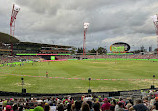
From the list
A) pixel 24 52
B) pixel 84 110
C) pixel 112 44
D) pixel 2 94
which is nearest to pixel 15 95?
pixel 2 94

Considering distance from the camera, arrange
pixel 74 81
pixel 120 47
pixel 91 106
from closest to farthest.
Answer: pixel 91 106
pixel 74 81
pixel 120 47

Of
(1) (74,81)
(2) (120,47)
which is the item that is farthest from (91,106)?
(2) (120,47)

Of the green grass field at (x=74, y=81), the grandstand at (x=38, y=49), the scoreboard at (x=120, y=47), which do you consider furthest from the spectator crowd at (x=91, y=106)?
the scoreboard at (x=120, y=47)

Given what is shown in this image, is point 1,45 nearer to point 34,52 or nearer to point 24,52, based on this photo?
point 24,52

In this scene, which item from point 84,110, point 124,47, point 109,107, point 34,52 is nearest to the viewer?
point 84,110

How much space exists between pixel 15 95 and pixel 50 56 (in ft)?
384

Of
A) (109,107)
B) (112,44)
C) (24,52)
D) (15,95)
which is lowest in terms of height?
(15,95)

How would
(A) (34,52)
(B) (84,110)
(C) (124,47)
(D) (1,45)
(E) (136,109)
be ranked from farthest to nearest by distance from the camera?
(C) (124,47), (A) (34,52), (D) (1,45), (E) (136,109), (B) (84,110)

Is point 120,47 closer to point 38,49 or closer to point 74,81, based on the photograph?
point 38,49

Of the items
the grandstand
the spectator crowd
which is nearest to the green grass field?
the spectator crowd

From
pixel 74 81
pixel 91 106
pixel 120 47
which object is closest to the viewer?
pixel 91 106

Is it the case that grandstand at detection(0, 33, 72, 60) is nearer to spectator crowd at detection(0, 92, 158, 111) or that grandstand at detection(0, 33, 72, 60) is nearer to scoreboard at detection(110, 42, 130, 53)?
scoreboard at detection(110, 42, 130, 53)

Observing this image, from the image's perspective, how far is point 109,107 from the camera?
645 cm

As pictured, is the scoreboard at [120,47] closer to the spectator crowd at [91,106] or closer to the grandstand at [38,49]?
the grandstand at [38,49]
